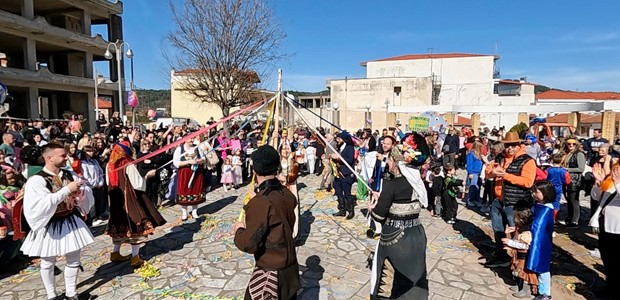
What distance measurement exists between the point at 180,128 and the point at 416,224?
1004cm

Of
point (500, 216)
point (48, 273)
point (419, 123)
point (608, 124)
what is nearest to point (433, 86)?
point (608, 124)

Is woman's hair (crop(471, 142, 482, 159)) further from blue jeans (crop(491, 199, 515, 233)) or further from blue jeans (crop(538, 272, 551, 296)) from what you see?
blue jeans (crop(538, 272, 551, 296))

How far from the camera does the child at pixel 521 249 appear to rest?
167 inches

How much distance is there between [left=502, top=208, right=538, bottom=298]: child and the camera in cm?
423

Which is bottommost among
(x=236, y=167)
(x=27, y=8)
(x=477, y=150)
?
(x=236, y=167)

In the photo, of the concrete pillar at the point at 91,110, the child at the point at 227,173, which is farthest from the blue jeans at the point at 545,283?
the concrete pillar at the point at 91,110

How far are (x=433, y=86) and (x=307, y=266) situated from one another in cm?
4098

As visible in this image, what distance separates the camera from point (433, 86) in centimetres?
4272

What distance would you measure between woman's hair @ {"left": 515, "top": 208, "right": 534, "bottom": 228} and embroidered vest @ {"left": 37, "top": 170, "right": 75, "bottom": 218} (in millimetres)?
5286

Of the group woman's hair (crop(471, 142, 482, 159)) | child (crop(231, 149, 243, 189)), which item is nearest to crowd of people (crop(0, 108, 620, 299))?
woman's hair (crop(471, 142, 482, 159))

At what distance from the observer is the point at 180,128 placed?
12.1 metres

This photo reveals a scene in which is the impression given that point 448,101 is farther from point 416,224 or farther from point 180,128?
point 416,224

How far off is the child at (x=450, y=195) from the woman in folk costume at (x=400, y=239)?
13.4 ft

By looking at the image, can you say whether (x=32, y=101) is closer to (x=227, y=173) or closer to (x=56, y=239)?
(x=227, y=173)
